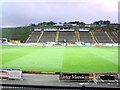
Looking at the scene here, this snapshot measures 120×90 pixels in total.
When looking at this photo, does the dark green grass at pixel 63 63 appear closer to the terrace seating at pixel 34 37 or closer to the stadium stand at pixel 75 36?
the terrace seating at pixel 34 37

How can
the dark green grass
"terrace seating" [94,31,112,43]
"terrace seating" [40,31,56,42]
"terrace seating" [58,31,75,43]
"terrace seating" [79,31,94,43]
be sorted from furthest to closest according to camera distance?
"terrace seating" [79,31,94,43] → "terrace seating" [58,31,75,43] → "terrace seating" [94,31,112,43] → "terrace seating" [40,31,56,42] → the dark green grass

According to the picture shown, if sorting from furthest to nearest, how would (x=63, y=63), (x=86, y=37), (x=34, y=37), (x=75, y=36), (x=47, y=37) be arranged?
(x=75, y=36), (x=86, y=37), (x=47, y=37), (x=34, y=37), (x=63, y=63)

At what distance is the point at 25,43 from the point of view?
19.2 m

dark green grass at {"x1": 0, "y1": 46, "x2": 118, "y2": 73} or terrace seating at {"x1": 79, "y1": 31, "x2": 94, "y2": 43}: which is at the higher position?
terrace seating at {"x1": 79, "y1": 31, "x2": 94, "y2": 43}

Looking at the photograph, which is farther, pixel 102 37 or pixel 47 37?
pixel 102 37

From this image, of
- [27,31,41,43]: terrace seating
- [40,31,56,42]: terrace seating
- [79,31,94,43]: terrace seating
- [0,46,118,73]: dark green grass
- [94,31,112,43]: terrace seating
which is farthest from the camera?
[79,31,94,43]: terrace seating

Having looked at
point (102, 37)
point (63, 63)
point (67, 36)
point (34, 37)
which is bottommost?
point (63, 63)

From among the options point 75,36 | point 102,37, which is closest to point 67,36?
point 75,36

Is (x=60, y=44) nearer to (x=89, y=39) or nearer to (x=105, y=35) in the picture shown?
(x=89, y=39)

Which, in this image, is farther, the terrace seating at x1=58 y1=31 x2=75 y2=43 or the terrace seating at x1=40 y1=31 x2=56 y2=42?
the terrace seating at x1=58 y1=31 x2=75 y2=43

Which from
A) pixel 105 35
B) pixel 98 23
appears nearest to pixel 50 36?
pixel 105 35

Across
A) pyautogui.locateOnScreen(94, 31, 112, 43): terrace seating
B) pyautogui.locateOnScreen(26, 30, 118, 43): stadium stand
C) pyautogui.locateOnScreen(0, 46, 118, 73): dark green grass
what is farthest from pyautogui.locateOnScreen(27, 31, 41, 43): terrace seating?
pyautogui.locateOnScreen(94, 31, 112, 43): terrace seating

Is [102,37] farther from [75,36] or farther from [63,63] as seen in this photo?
[63,63]

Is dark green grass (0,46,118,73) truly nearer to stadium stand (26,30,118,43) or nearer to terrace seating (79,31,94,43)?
stadium stand (26,30,118,43)
